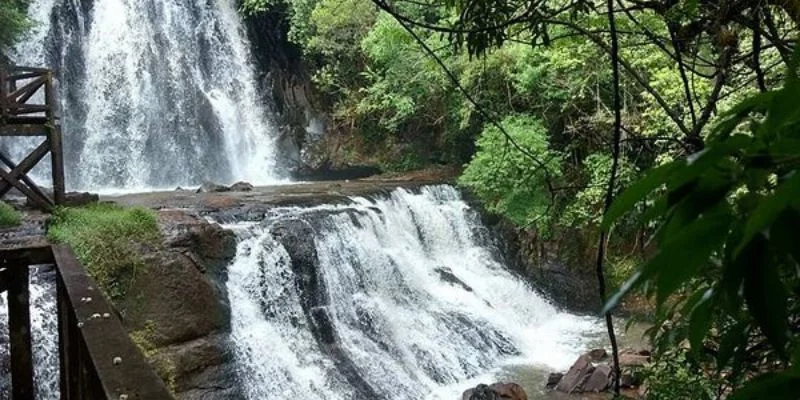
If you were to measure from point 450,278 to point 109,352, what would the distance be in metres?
10.7

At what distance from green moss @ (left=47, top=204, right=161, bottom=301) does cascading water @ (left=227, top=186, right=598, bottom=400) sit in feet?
4.36

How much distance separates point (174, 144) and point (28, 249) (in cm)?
1619

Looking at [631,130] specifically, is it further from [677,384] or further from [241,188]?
[241,188]

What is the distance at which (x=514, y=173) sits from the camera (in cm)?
1217

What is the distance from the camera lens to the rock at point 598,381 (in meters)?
8.16

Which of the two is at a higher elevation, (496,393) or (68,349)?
(68,349)

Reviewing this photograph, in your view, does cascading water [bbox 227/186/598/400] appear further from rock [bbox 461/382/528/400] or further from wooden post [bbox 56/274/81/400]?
wooden post [bbox 56/274/81/400]

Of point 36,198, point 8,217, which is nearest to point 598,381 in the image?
point 8,217

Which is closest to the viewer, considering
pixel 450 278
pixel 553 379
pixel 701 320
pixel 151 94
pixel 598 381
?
pixel 701 320

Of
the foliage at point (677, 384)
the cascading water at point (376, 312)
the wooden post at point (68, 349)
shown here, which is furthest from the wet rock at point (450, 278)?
the wooden post at point (68, 349)

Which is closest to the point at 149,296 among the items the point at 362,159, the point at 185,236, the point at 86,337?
the point at 185,236

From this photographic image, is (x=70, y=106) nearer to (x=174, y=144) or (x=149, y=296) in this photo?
(x=174, y=144)

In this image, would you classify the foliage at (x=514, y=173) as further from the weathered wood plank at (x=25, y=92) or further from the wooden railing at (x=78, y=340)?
the wooden railing at (x=78, y=340)

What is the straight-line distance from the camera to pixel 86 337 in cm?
140
